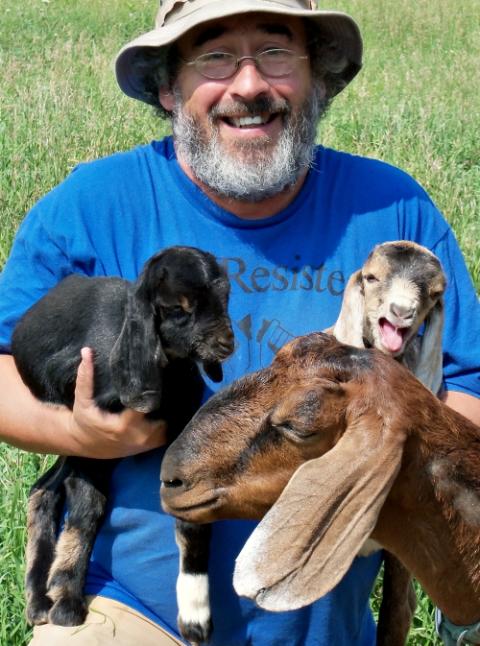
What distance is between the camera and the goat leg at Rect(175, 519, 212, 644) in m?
3.09

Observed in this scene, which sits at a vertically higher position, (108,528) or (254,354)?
(254,354)

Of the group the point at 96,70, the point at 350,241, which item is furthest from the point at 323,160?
the point at 96,70

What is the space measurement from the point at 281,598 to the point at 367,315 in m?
1.20

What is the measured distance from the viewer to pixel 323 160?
3830 millimetres

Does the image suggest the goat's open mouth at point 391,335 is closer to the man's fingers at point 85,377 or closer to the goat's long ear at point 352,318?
the goat's long ear at point 352,318

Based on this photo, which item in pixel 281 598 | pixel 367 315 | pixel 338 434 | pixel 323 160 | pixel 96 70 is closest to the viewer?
pixel 281 598

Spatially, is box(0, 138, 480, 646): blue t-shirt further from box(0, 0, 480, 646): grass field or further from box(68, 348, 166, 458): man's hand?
box(0, 0, 480, 646): grass field

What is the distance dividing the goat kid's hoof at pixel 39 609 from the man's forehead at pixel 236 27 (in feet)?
5.93

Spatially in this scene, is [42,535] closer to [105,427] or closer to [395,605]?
[105,427]

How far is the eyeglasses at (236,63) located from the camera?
3.55 m

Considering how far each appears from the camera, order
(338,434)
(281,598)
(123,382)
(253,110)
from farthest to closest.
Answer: (253,110) < (123,382) < (338,434) < (281,598)

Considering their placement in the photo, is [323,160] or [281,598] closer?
[281,598]

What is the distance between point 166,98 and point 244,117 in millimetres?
443

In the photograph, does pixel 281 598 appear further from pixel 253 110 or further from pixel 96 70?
pixel 96 70
